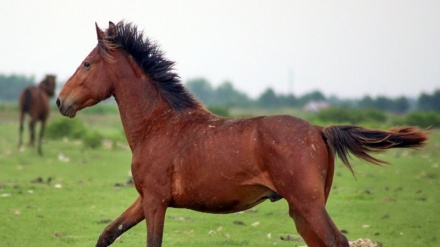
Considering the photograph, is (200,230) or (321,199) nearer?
(321,199)

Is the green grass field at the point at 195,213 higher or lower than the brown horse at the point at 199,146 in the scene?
lower

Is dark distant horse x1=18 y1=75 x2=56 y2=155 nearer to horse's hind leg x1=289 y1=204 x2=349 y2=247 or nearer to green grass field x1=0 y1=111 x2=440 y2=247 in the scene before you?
green grass field x1=0 y1=111 x2=440 y2=247

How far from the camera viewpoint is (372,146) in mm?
8391

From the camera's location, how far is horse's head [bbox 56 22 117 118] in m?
9.40

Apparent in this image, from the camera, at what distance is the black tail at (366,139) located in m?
8.27

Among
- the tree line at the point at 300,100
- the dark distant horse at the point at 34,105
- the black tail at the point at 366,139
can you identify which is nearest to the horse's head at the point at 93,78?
the black tail at the point at 366,139

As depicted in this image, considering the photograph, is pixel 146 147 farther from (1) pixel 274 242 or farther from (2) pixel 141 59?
(1) pixel 274 242

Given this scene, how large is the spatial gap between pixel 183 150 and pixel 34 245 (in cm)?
343

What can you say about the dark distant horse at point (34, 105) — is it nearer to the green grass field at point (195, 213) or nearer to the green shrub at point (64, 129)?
the green shrub at point (64, 129)

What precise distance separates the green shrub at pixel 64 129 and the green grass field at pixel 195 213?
9.45 metres

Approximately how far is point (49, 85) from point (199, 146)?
22877 mm

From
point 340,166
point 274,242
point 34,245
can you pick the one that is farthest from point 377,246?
point 340,166

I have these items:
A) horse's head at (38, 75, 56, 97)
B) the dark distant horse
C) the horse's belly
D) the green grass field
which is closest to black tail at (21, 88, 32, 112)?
the dark distant horse

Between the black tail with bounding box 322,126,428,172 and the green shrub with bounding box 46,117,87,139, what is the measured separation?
24548 mm
